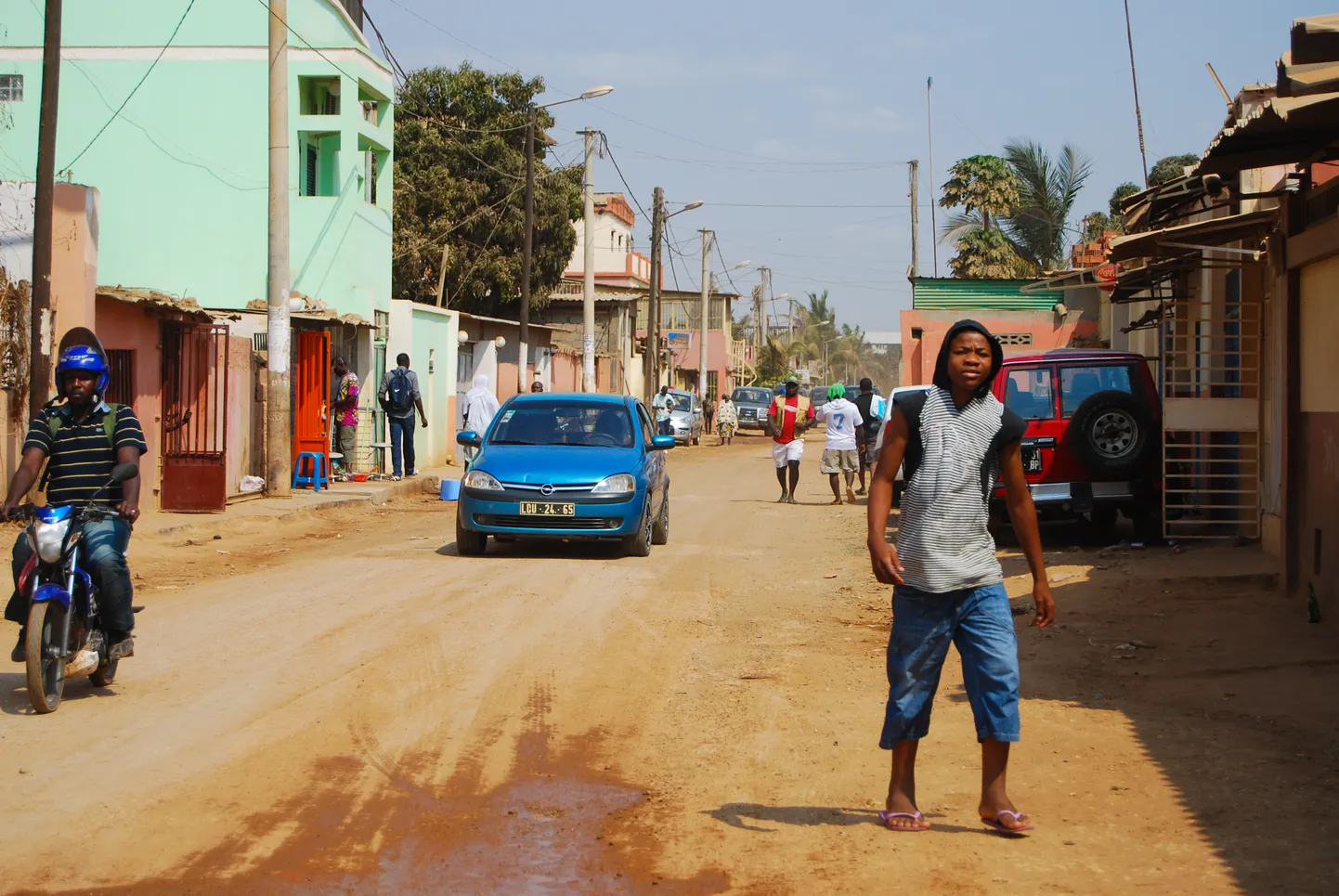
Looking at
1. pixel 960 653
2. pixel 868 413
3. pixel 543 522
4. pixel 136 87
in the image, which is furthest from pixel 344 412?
pixel 960 653

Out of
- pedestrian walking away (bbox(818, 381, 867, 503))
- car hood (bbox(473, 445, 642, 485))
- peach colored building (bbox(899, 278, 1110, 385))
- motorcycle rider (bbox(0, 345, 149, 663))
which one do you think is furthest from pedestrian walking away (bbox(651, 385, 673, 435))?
motorcycle rider (bbox(0, 345, 149, 663))

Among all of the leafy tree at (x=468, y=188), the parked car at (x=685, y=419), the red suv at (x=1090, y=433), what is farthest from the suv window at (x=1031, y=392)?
the leafy tree at (x=468, y=188)

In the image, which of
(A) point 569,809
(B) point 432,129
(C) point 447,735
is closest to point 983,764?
(A) point 569,809

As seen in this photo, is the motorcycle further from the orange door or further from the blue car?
the orange door

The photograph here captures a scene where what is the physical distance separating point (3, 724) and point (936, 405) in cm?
467

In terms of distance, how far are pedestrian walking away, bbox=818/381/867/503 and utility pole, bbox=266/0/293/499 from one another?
25.0 ft

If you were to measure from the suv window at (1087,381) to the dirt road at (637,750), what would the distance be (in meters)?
3.16

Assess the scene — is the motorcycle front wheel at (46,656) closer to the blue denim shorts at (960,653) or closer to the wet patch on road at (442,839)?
the wet patch on road at (442,839)

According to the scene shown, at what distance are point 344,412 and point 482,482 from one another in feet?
33.2

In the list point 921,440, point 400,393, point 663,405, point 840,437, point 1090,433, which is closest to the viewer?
point 921,440

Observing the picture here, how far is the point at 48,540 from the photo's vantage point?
22.6 feet

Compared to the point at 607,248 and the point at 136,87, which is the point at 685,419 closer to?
the point at 136,87

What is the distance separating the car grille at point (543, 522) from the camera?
13.2 m

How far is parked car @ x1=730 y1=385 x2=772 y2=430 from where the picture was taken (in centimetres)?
5588
